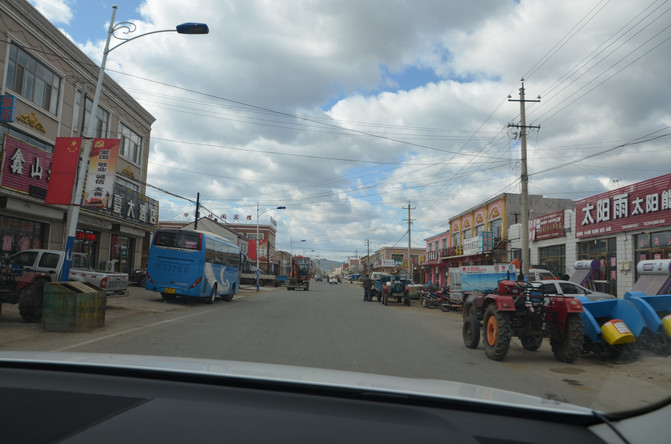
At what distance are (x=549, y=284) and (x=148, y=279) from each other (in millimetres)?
16977

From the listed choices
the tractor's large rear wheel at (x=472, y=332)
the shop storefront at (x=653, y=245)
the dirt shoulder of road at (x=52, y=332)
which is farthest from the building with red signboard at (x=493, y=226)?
the dirt shoulder of road at (x=52, y=332)

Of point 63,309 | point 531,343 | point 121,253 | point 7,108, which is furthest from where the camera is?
point 121,253

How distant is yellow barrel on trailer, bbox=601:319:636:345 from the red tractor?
539mm

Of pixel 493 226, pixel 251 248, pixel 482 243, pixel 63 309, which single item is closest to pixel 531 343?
pixel 63 309

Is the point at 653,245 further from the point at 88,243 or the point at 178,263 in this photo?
the point at 88,243

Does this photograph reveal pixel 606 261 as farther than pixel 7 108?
Yes

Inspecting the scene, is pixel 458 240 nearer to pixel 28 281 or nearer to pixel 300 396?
pixel 28 281

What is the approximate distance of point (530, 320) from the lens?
30.2 ft

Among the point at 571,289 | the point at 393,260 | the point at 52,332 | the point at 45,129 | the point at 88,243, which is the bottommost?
the point at 52,332

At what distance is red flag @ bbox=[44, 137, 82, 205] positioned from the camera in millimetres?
14125

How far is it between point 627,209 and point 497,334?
49.5ft

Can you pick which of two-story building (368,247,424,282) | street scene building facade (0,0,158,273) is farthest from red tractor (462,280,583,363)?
two-story building (368,247,424,282)

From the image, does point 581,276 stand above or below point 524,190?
below

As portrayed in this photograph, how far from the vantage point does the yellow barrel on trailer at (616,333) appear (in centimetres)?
827
